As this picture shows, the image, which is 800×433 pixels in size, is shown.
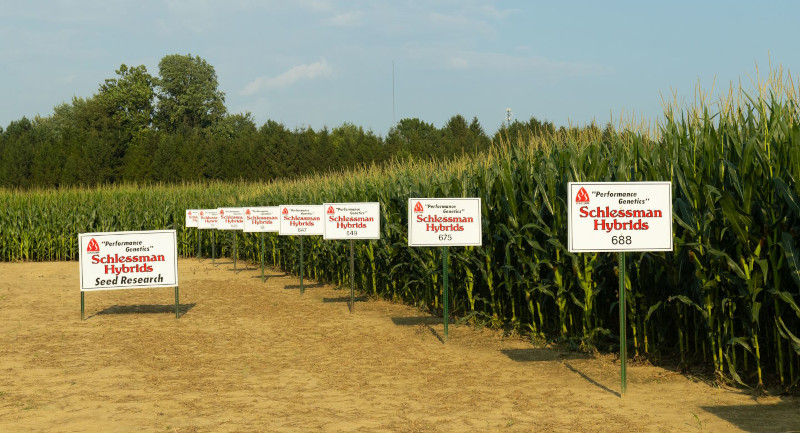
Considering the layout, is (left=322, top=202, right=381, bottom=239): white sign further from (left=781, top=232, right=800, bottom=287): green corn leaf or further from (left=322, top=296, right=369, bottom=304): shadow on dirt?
(left=781, top=232, right=800, bottom=287): green corn leaf

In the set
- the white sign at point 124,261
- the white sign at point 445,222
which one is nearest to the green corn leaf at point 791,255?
the white sign at point 445,222

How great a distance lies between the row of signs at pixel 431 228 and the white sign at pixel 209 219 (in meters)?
6.09

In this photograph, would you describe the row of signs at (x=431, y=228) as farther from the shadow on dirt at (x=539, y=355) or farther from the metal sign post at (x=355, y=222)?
the shadow on dirt at (x=539, y=355)

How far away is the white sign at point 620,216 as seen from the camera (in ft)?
24.2

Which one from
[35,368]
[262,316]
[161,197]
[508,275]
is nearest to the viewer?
[35,368]

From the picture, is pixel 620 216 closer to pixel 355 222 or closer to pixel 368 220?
pixel 368 220

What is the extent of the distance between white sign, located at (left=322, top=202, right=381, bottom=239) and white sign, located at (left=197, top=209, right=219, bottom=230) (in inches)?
478

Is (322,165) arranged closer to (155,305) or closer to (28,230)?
(28,230)

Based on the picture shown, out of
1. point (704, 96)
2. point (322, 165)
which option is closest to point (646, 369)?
point (704, 96)

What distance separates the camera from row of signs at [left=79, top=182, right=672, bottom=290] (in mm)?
7371

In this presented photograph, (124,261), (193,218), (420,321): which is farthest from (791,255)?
(193,218)

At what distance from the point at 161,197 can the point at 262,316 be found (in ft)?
72.9

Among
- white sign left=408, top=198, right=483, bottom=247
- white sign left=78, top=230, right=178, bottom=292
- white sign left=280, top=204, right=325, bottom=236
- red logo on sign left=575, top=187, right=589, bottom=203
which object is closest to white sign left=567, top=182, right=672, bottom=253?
red logo on sign left=575, top=187, right=589, bottom=203

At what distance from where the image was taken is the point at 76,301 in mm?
16422
